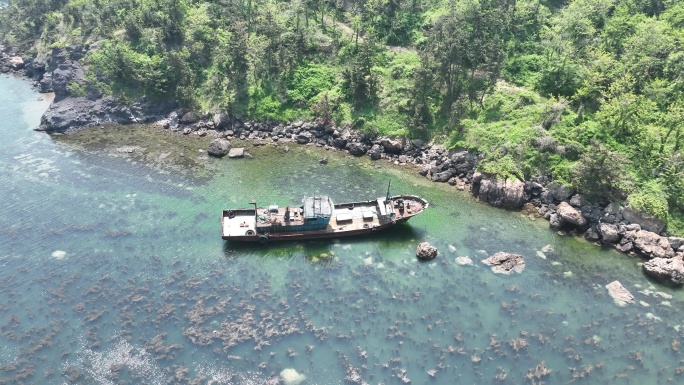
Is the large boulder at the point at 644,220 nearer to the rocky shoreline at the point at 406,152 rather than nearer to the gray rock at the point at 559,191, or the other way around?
the rocky shoreline at the point at 406,152

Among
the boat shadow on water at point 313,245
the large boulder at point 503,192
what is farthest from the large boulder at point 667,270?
the boat shadow on water at point 313,245

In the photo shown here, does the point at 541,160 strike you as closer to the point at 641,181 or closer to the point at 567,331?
the point at 641,181

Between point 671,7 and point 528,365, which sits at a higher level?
point 671,7

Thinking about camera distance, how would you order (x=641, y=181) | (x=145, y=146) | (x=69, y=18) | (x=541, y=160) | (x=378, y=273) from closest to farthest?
(x=378, y=273), (x=641, y=181), (x=541, y=160), (x=145, y=146), (x=69, y=18)

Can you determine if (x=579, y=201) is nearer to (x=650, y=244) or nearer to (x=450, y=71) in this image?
(x=650, y=244)

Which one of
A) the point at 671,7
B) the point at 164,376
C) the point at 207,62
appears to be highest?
the point at 671,7

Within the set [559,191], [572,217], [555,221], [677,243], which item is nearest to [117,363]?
Result: [555,221]

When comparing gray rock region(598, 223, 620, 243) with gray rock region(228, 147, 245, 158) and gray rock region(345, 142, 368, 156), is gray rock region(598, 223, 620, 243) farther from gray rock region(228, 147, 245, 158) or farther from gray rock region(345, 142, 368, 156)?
gray rock region(228, 147, 245, 158)

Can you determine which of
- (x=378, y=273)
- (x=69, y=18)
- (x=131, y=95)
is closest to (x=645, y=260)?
(x=378, y=273)
